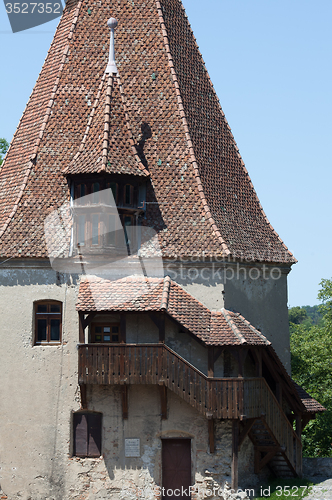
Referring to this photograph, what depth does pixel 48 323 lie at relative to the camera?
73.5 feet

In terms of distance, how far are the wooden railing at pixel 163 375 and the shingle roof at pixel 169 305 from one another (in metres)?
1.02

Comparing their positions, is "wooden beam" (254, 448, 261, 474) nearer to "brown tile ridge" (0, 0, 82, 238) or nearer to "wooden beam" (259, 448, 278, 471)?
"wooden beam" (259, 448, 278, 471)

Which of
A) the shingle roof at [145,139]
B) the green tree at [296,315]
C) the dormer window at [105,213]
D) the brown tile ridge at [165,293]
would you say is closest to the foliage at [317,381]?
the shingle roof at [145,139]

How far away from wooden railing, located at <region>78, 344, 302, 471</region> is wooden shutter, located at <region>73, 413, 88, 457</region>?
162cm

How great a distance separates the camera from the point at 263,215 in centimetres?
2580

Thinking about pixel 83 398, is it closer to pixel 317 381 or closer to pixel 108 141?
pixel 108 141

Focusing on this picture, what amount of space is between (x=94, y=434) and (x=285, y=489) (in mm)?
5889

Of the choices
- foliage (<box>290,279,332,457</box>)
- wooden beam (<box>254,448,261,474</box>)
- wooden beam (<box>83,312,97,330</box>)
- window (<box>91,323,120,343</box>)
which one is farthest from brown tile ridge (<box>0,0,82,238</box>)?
foliage (<box>290,279,332,457</box>)

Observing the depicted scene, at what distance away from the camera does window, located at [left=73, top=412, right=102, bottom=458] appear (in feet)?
71.5

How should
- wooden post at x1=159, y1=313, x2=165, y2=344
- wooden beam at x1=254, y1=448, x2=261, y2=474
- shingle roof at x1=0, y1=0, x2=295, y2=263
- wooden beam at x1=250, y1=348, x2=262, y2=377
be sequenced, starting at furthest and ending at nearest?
shingle roof at x1=0, y1=0, x2=295, y2=263
wooden beam at x1=254, y1=448, x2=261, y2=474
wooden beam at x1=250, y1=348, x2=262, y2=377
wooden post at x1=159, y1=313, x2=165, y2=344

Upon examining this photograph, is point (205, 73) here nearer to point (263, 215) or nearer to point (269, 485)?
point (263, 215)

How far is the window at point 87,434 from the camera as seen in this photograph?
71.5 feet

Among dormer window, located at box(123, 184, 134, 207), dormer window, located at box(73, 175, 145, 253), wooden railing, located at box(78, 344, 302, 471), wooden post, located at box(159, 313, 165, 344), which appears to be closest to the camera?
wooden railing, located at box(78, 344, 302, 471)

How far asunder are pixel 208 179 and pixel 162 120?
2431mm
